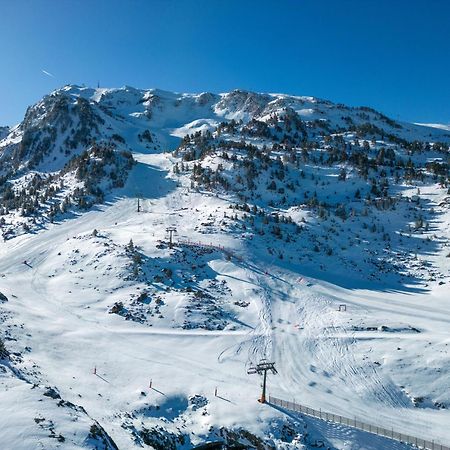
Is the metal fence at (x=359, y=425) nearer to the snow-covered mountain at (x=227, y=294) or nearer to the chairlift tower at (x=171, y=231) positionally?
the snow-covered mountain at (x=227, y=294)

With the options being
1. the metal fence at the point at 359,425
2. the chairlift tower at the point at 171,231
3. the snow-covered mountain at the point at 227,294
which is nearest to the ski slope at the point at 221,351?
the snow-covered mountain at the point at 227,294

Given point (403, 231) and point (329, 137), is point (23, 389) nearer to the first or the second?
point (403, 231)

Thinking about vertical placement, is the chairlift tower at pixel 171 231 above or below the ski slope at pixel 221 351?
above

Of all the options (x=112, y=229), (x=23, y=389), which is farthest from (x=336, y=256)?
(x=23, y=389)

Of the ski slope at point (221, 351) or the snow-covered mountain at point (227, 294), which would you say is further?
the snow-covered mountain at point (227, 294)

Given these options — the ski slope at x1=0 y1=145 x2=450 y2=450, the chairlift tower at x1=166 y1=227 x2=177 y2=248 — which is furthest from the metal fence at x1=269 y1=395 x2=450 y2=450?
the chairlift tower at x1=166 y1=227 x2=177 y2=248

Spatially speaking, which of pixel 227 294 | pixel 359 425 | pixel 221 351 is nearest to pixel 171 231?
pixel 227 294

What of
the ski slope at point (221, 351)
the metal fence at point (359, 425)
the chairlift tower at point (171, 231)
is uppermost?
the chairlift tower at point (171, 231)
